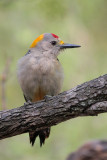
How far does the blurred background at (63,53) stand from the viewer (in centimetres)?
904

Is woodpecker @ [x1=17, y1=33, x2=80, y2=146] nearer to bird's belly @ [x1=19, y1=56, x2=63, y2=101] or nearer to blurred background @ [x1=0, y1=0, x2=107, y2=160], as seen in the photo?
bird's belly @ [x1=19, y1=56, x2=63, y2=101]

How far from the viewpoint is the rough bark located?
229 inches

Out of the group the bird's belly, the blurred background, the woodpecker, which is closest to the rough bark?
the woodpecker

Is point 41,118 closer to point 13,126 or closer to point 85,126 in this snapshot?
point 13,126

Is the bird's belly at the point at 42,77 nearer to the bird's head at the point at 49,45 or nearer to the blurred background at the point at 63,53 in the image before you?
the bird's head at the point at 49,45

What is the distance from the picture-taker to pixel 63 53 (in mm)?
9633

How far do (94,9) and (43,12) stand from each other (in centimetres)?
123

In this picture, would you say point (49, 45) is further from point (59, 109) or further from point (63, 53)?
point (59, 109)

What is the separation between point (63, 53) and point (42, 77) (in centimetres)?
271

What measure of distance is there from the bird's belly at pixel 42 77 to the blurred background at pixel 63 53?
4.03ft

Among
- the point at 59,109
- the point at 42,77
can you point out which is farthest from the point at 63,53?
the point at 59,109

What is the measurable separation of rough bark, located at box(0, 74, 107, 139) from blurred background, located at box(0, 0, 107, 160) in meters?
2.23

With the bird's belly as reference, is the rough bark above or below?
below

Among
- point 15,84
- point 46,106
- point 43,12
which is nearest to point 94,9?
point 43,12
